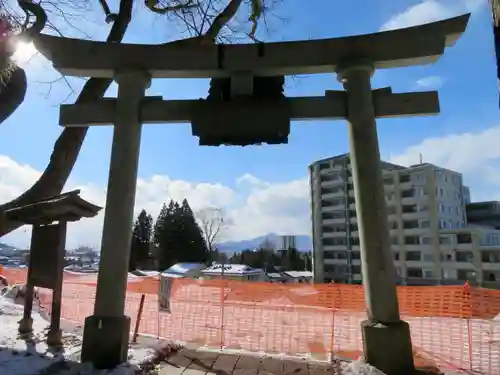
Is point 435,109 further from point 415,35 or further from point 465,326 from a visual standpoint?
point 465,326

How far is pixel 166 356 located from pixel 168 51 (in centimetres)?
508

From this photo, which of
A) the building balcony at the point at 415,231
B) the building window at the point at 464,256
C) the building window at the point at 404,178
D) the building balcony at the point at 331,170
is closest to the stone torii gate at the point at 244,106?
the building window at the point at 464,256

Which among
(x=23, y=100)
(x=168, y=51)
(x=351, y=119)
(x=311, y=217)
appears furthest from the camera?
(x=311, y=217)

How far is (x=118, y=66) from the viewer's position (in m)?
5.96

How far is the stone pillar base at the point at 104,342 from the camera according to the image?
16.2 ft

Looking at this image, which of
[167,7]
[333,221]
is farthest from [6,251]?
[167,7]

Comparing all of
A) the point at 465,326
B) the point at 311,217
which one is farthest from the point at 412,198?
the point at 465,326

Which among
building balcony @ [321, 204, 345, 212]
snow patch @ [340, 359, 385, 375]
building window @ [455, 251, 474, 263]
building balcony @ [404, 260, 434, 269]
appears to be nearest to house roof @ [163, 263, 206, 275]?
building balcony @ [321, 204, 345, 212]

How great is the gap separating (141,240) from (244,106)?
42.2 meters

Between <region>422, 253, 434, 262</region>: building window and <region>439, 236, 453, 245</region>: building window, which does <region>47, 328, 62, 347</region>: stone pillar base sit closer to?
<region>439, 236, 453, 245</region>: building window

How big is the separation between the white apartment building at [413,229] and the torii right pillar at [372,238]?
1488 inches

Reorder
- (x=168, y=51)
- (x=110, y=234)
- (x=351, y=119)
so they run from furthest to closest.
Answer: (x=168, y=51) → (x=351, y=119) → (x=110, y=234)

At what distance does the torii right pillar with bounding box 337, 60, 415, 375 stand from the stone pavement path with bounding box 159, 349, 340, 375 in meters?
0.83

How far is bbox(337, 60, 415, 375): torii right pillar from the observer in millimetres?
4805
